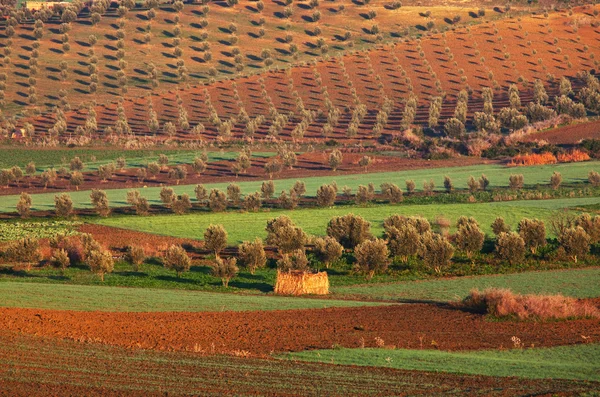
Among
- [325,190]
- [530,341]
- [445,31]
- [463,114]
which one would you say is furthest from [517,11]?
[530,341]

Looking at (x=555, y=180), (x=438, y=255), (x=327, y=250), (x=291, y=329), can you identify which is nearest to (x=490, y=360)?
(x=291, y=329)

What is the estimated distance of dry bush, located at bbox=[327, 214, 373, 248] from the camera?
6044cm

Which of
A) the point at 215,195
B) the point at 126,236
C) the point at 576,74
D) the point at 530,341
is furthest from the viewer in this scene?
the point at 576,74

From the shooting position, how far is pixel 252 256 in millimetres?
54938

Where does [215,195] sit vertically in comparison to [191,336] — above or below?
below

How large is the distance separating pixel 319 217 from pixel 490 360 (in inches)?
1595

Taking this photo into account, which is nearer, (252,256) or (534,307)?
(534,307)

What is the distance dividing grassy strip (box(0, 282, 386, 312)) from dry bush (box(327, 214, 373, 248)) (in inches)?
514

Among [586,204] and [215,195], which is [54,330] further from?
[586,204]

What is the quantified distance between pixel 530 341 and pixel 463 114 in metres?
86.6

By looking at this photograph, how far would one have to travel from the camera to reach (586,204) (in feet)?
239

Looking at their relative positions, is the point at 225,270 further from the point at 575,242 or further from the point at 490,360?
the point at 490,360

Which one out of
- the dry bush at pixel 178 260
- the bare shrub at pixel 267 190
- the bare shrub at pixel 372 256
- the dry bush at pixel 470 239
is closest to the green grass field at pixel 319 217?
the bare shrub at pixel 267 190

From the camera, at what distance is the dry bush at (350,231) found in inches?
2379
